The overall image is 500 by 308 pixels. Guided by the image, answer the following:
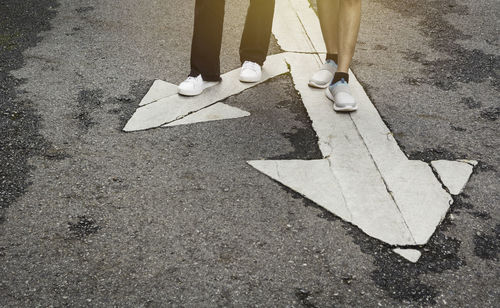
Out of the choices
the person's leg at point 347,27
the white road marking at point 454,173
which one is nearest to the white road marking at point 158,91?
the person's leg at point 347,27

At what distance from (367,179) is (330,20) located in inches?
51.2

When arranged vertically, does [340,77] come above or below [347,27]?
A: below

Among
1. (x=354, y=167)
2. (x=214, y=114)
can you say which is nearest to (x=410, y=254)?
(x=354, y=167)

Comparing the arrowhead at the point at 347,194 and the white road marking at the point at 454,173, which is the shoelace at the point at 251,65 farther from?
the white road marking at the point at 454,173

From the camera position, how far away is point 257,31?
371cm

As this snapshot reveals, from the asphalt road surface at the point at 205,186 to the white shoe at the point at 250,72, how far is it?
0.39ft

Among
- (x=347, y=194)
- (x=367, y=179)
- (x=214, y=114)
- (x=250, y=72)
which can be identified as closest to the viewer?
(x=347, y=194)

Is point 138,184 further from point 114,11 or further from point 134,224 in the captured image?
point 114,11

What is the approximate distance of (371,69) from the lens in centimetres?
389

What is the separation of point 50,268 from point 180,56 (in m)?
2.23

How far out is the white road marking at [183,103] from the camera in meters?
3.18

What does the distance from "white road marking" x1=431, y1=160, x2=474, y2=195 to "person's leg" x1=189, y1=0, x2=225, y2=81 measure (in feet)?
4.84

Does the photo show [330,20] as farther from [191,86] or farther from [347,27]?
[191,86]

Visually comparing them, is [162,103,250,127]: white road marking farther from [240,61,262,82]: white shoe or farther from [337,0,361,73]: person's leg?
[337,0,361,73]: person's leg
